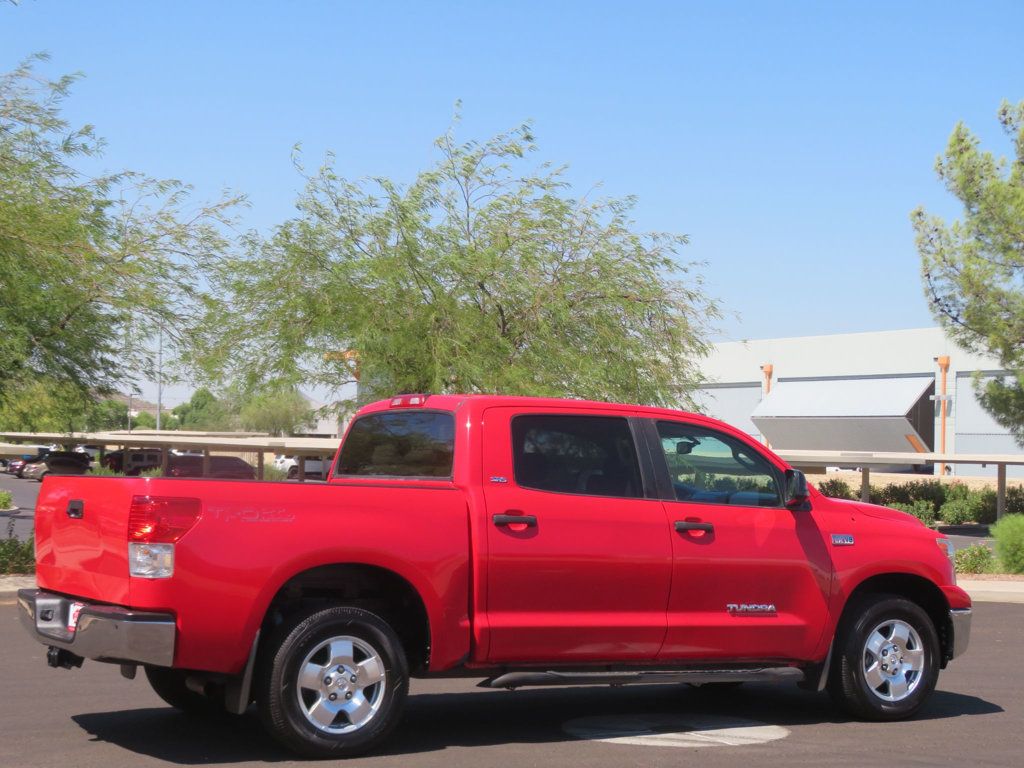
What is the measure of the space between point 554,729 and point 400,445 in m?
1.99

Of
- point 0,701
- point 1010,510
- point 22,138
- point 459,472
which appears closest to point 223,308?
point 22,138

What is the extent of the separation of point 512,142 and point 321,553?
1728 cm

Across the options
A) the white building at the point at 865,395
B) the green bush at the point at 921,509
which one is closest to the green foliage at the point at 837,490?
the green bush at the point at 921,509

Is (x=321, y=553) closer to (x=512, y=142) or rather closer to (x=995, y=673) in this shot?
(x=995, y=673)

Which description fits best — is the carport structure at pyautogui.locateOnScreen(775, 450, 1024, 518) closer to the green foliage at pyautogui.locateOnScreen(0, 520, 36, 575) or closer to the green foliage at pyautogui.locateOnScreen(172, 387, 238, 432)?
the green foliage at pyautogui.locateOnScreen(172, 387, 238, 432)

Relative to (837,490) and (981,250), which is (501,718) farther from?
(837,490)

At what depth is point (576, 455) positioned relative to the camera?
7824mm

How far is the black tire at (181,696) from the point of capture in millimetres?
7980

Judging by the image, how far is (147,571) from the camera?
6480 mm

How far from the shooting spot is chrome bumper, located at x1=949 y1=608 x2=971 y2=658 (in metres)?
8.75

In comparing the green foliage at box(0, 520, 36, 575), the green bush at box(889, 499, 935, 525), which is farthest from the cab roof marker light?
the green bush at box(889, 499, 935, 525)

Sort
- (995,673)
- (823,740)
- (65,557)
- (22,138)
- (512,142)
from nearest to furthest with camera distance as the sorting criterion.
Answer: (65,557), (823,740), (995,673), (22,138), (512,142)

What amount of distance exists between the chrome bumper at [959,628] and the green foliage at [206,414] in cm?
1655

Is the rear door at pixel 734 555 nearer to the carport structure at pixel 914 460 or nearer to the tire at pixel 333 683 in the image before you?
the tire at pixel 333 683
